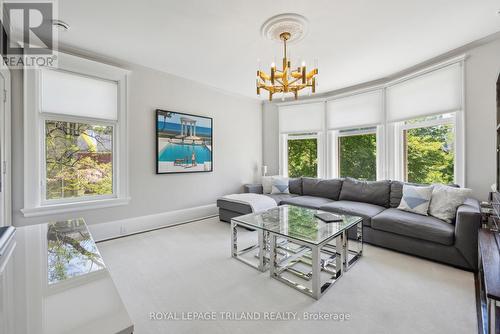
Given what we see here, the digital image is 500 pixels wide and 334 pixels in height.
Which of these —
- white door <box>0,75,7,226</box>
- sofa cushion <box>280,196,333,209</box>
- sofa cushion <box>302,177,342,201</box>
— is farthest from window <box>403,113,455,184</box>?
white door <box>0,75,7,226</box>

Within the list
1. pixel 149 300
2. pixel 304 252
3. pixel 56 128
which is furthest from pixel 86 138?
pixel 304 252

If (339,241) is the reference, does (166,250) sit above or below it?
below

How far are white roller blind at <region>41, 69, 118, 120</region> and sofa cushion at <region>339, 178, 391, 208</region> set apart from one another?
3.91 m

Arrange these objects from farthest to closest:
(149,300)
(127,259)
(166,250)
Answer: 1. (166,250)
2. (127,259)
3. (149,300)

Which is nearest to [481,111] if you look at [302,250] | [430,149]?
[430,149]

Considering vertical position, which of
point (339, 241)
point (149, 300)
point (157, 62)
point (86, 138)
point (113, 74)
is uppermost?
point (157, 62)

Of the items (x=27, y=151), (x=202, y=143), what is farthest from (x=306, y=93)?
(x=27, y=151)

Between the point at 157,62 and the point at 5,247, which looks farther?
the point at 157,62

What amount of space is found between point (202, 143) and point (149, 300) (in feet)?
9.40

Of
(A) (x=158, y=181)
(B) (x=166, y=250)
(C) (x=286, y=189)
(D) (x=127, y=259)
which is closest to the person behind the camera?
(D) (x=127, y=259)

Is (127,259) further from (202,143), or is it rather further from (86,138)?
(202,143)

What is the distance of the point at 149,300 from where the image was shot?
1.87 meters

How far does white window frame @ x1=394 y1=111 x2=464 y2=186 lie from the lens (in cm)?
304

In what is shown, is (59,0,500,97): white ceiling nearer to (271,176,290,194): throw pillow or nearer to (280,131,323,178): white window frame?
(280,131,323,178): white window frame
